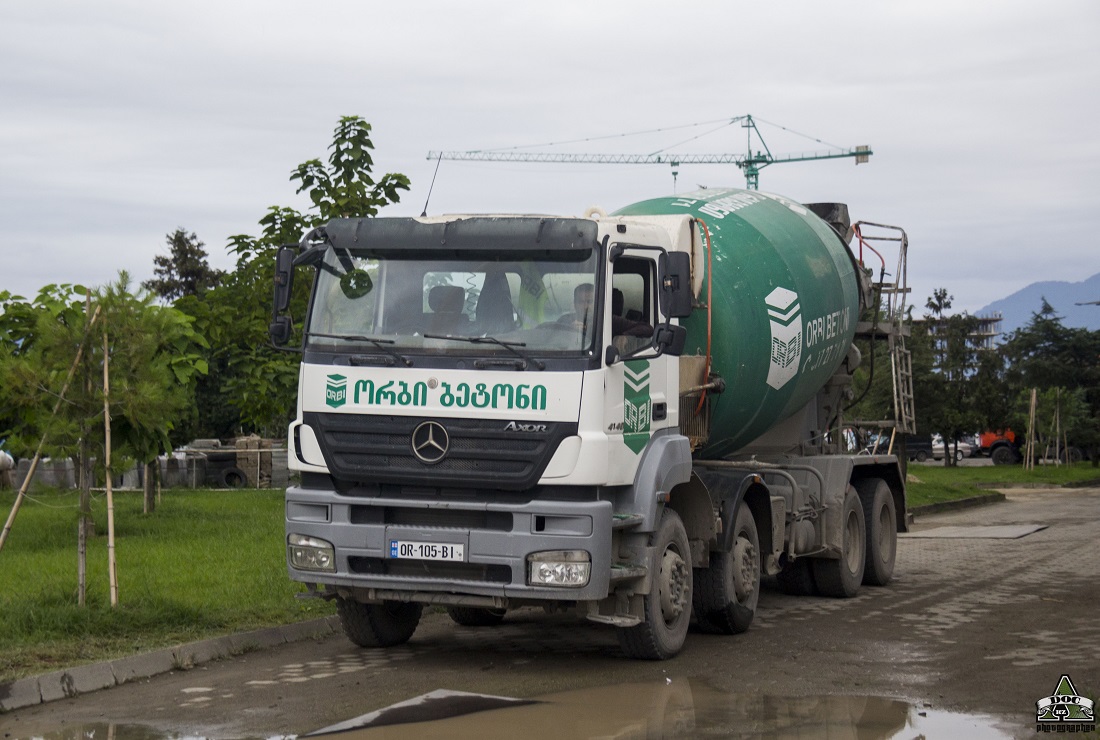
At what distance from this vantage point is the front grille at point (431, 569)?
880 centimetres

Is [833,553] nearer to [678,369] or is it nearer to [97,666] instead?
[678,369]

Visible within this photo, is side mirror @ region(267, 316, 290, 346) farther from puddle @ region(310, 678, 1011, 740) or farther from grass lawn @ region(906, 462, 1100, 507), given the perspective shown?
grass lawn @ region(906, 462, 1100, 507)

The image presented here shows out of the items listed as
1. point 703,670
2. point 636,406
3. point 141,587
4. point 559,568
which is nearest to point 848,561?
point 703,670

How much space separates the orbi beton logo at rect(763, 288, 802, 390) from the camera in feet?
37.9

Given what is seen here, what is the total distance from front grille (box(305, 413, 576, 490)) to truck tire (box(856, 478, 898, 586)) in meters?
6.66

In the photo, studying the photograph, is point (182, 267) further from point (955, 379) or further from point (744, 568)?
point (744, 568)

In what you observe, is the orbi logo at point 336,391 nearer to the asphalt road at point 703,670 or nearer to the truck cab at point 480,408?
the truck cab at point 480,408

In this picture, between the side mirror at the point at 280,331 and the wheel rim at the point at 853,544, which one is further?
the wheel rim at the point at 853,544

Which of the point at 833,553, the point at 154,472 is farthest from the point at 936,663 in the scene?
the point at 154,472

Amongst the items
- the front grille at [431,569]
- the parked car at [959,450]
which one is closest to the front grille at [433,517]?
the front grille at [431,569]

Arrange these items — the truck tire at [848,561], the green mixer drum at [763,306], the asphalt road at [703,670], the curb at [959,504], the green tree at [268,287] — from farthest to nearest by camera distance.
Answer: the curb at [959,504], the green tree at [268,287], the truck tire at [848,561], the green mixer drum at [763,306], the asphalt road at [703,670]

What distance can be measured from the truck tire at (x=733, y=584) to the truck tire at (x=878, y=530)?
3.41m

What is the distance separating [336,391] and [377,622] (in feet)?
6.44

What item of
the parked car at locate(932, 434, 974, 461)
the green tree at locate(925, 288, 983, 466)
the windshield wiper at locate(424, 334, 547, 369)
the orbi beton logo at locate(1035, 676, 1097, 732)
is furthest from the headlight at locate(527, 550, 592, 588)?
the parked car at locate(932, 434, 974, 461)
